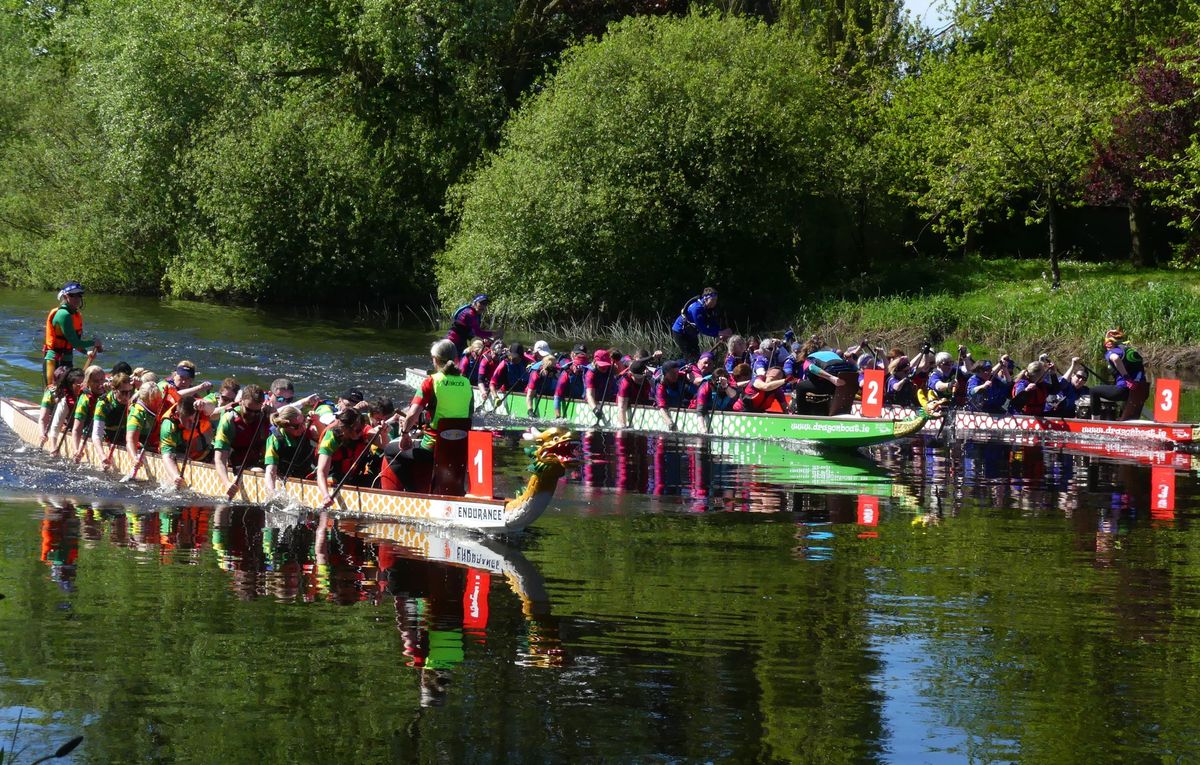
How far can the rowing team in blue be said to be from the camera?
877 inches

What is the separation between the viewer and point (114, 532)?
1350 centimetres

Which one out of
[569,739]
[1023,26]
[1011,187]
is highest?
[1023,26]

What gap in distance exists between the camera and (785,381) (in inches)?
875

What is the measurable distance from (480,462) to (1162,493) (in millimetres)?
9236

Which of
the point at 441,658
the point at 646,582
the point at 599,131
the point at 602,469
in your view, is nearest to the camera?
the point at 441,658

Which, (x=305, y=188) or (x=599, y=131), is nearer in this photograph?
(x=599, y=131)

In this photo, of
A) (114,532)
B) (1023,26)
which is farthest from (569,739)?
(1023,26)

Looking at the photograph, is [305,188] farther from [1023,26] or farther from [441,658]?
[441,658]

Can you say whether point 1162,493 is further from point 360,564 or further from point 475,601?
point 360,564

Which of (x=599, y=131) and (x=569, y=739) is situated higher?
(x=599, y=131)

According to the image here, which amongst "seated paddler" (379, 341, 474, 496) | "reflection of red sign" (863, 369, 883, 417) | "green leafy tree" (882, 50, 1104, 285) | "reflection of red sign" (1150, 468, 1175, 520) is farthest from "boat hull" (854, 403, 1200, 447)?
"green leafy tree" (882, 50, 1104, 285)

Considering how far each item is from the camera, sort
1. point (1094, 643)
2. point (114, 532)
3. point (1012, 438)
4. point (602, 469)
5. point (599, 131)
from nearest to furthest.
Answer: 1. point (1094, 643)
2. point (114, 532)
3. point (602, 469)
4. point (1012, 438)
5. point (599, 131)

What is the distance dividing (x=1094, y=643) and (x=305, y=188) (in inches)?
1388

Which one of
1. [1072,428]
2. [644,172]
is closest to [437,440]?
[1072,428]
